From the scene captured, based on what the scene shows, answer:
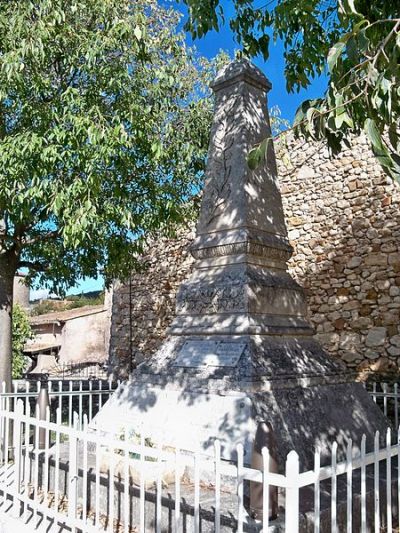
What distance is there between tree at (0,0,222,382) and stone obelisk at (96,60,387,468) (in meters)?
1.78

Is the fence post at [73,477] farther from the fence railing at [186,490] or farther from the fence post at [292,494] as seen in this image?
the fence post at [292,494]

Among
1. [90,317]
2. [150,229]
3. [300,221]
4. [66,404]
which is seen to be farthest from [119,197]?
[90,317]

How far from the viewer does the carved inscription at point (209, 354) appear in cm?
407

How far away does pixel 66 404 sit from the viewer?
10062 mm

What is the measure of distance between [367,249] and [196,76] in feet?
13.3

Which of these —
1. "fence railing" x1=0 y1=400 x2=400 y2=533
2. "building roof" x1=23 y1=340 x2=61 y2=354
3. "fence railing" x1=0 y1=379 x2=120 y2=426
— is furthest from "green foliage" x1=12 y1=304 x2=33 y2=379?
"fence railing" x1=0 y1=400 x2=400 y2=533

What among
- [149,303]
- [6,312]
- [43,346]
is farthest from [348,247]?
[43,346]

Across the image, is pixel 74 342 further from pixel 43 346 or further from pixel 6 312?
pixel 6 312

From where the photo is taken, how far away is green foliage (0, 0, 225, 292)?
241 inches

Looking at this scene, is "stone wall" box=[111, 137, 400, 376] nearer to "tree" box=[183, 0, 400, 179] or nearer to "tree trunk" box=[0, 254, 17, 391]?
"tree" box=[183, 0, 400, 179]

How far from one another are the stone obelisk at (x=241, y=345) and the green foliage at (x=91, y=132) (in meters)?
1.78

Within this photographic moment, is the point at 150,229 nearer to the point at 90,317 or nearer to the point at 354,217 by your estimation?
the point at 354,217

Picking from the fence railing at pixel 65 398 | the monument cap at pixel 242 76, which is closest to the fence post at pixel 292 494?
the fence railing at pixel 65 398

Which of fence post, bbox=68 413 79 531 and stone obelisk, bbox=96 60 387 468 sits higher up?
stone obelisk, bbox=96 60 387 468
